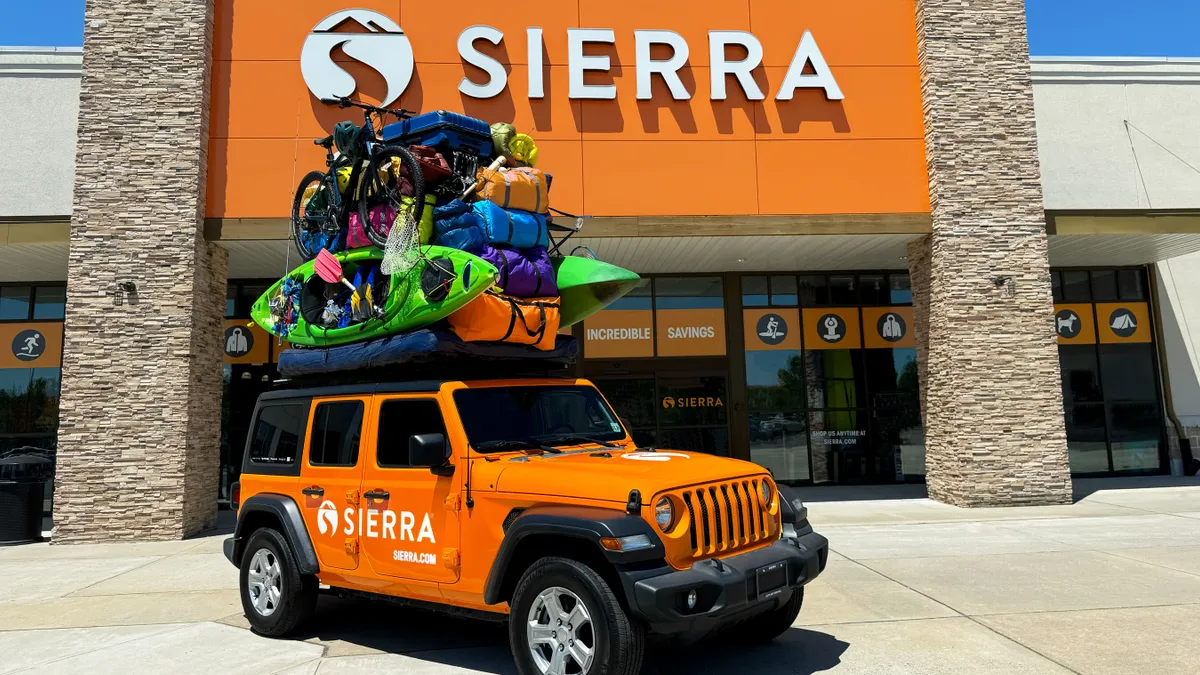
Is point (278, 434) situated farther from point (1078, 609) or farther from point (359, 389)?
point (1078, 609)

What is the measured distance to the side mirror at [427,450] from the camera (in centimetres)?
455

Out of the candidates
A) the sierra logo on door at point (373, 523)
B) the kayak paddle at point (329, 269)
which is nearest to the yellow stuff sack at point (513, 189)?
the kayak paddle at point (329, 269)

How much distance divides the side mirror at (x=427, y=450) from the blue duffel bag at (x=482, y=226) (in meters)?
1.78

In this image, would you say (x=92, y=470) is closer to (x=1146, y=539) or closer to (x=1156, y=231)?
(x=1146, y=539)

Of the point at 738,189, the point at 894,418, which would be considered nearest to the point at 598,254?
the point at 738,189

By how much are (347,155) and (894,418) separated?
13.3 m

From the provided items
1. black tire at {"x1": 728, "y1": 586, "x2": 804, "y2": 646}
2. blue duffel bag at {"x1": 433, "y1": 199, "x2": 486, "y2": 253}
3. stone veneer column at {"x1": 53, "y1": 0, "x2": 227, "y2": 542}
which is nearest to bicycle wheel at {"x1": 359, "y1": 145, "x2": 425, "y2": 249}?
blue duffel bag at {"x1": 433, "y1": 199, "x2": 486, "y2": 253}

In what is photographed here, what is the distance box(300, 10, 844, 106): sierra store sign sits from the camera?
12.9m

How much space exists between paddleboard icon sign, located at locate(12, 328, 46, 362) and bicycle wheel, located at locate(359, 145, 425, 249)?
1286 cm

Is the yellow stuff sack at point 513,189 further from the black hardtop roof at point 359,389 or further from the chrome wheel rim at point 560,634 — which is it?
the chrome wheel rim at point 560,634

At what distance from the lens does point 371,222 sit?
6418mm

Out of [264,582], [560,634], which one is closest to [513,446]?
[560,634]

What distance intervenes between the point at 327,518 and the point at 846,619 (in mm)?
4107

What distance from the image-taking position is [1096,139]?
16219 millimetres
